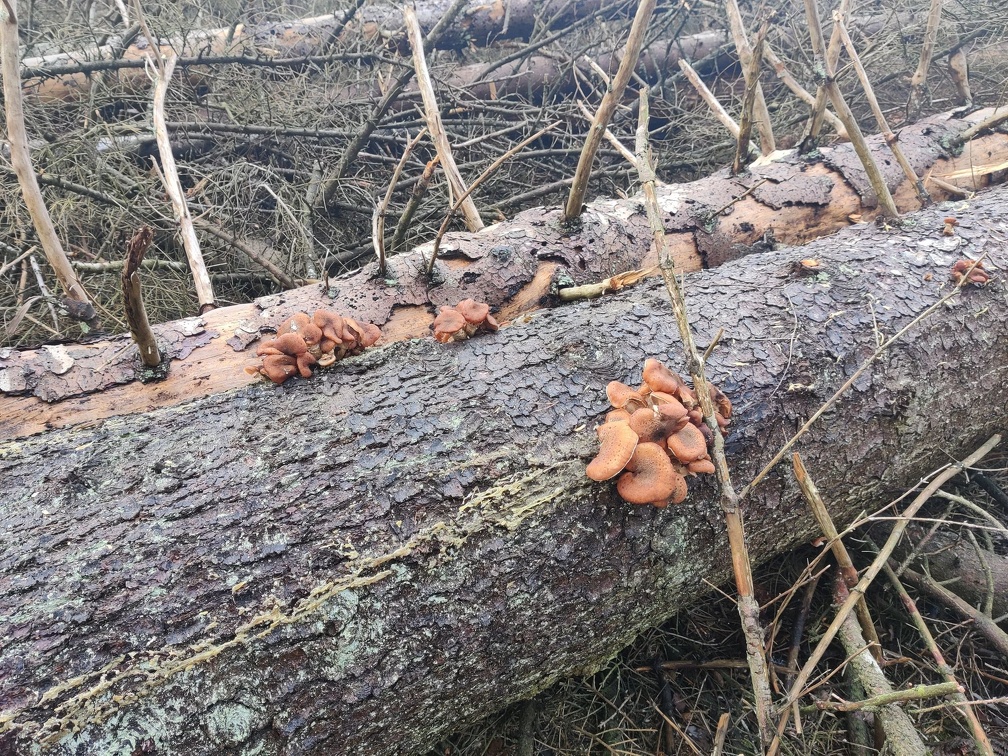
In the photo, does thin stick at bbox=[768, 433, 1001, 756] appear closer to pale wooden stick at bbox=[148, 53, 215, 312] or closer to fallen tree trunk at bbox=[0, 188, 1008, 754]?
fallen tree trunk at bbox=[0, 188, 1008, 754]

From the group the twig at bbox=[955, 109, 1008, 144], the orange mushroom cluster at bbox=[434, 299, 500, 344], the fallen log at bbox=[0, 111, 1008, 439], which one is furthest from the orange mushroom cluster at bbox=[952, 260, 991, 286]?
the orange mushroom cluster at bbox=[434, 299, 500, 344]

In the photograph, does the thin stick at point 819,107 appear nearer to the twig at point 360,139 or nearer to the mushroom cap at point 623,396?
the mushroom cap at point 623,396

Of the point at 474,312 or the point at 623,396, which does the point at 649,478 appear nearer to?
the point at 623,396

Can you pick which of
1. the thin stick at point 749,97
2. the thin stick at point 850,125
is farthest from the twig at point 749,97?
the thin stick at point 850,125

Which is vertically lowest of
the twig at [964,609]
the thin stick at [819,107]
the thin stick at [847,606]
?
the twig at [964,609]

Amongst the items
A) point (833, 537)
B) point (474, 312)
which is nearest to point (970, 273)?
point (833, 537)

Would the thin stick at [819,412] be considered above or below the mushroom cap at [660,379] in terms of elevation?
below

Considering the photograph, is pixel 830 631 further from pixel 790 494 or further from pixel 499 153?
pixel 499 153
